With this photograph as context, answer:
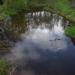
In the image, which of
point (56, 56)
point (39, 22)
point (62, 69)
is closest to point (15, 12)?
point (39, 22)

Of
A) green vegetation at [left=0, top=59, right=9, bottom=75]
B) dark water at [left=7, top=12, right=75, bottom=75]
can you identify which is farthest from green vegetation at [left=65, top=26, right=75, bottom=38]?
green vegetation at [left=0, top=59, right=9, bottom=75]

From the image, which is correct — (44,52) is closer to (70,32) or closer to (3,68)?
(70,32)

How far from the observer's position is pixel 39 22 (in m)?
34.3

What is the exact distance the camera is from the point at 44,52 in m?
23.4

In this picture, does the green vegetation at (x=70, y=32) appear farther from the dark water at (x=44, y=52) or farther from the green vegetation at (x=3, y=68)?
the green vegetation at (x=3, y=68)

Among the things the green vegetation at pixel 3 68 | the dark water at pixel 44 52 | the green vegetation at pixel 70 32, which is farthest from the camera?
the green vegetation at pixel 70 32

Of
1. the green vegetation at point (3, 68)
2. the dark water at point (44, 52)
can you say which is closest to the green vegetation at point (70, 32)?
the dark water at point (44, 52)

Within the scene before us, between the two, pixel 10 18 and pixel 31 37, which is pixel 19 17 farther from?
pixel 31 37

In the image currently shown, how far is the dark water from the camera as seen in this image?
65.4ft

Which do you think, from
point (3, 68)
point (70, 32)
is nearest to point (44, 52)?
point (70, 32)

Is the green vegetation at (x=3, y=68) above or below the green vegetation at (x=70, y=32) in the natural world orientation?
below

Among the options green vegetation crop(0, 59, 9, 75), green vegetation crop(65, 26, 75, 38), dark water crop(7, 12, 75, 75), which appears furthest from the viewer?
green vegetation crop(65, 26, 75, 38)

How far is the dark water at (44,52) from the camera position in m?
19.9

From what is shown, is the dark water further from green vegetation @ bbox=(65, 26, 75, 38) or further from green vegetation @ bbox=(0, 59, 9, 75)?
green vegetation @ bbox=(0, 59, 9, 75)
